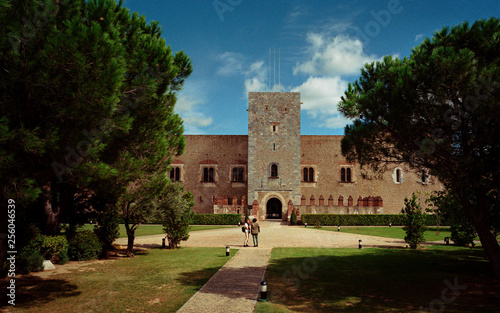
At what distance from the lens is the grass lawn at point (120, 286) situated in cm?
684

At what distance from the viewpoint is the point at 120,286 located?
8328mm

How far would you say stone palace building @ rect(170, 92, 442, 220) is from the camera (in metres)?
32.4

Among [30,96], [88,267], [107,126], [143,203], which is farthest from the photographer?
[143,203]

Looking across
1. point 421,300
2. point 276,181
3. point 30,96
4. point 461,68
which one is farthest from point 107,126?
point 276,181

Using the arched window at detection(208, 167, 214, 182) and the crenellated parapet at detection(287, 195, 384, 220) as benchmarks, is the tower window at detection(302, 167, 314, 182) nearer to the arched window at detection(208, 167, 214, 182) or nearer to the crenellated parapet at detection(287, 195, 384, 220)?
the crenellated parapet at detection(287, 195, 384, 220)

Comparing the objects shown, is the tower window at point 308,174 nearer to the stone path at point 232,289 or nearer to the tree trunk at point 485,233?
the stone path at point 232,289

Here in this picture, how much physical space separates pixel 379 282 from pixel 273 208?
25470 mm

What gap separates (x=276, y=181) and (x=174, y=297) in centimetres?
2578

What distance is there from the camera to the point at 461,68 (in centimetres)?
662

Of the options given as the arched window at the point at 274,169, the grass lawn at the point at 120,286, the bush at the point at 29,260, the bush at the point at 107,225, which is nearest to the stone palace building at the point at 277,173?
the arched window at the point at 274,169

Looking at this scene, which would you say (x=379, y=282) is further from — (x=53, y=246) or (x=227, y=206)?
(x=227, y=206)

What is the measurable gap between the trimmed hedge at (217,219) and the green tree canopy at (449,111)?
2161 cm

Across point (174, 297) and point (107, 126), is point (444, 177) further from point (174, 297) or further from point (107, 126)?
point (107, 126)

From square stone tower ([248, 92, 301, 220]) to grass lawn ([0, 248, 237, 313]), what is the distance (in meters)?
20.8
